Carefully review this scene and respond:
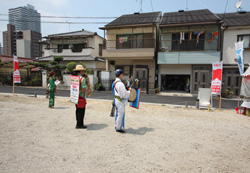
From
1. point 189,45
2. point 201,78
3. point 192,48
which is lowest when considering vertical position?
point 201,78

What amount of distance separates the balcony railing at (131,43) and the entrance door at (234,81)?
7.77 meters

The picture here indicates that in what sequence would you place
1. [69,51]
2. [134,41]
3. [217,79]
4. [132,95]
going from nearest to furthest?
[132,95], [217,79], [134,41], [69,51]

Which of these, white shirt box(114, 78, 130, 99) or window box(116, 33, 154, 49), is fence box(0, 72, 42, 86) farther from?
white shirt box(114, 78, 130, 99)

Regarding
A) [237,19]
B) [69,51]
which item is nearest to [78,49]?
[69,51]

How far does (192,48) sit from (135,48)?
577cm

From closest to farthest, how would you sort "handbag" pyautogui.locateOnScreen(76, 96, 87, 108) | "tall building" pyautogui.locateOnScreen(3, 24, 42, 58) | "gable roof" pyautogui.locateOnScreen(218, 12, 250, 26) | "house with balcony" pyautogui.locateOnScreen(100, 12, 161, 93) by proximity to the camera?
"handbag" pyautogui.locateOnScreen(76, 96, 87, 108) → "gable roof" pyautogui.locateOnScreen(218, 12, 250, 26) → "house with balcony" pyautogui.locateOnScreen(100, 12, 161, 93) → "tall building" pyautogui.locateOnScreen(3, 24, 42, 58)

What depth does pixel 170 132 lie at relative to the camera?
460cm

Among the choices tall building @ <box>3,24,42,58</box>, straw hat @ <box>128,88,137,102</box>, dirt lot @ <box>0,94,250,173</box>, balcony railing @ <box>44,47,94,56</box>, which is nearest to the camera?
dirt lot @ <box>0,94,250,173</box>

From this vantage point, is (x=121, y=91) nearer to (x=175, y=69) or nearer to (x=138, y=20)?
(x=175, y=69)

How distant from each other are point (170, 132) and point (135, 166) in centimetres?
218

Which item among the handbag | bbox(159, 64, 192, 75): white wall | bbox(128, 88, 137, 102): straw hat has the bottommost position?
the handbag

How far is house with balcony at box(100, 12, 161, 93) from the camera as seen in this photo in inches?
619

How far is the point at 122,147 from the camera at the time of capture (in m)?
3.52

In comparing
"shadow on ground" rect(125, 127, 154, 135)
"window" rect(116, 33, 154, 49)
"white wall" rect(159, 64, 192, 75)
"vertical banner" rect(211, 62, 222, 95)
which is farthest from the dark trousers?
"white wall" rect(159, 64, 192, 75)
